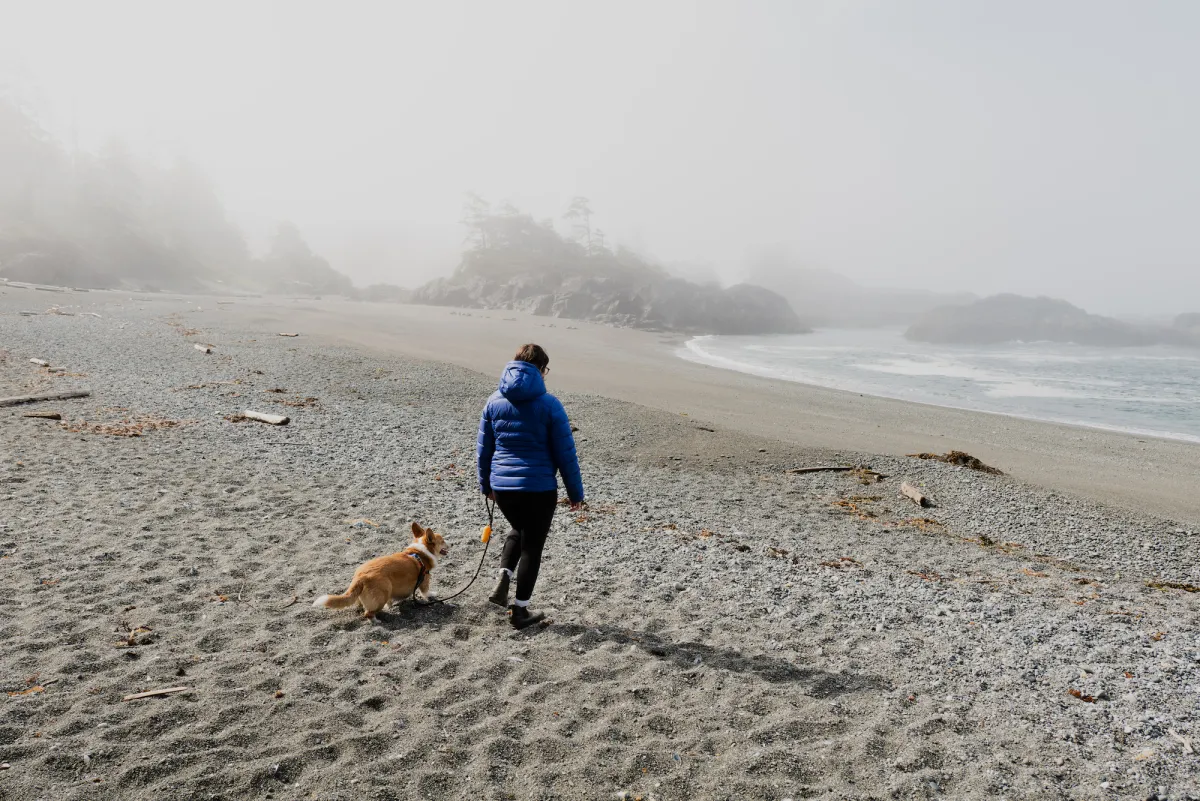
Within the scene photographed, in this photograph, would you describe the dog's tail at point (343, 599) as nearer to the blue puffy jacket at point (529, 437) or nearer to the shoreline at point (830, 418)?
the blue puffy jacket at point (529, 437)

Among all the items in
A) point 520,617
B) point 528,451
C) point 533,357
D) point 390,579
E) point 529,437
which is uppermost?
point 533,357

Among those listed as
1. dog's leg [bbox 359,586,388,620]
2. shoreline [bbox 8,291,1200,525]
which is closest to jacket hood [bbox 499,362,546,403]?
dog's leg [bbox 359,586,388,620]

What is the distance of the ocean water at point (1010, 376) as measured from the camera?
2559 cm

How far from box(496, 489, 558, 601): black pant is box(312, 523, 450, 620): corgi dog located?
0.95 meters

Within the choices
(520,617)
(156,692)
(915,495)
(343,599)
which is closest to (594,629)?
(520,617)

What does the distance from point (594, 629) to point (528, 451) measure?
1.69 m

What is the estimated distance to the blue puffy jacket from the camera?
16.9ft

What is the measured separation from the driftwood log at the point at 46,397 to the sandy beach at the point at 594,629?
0.92 ft

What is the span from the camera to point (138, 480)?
8812mm

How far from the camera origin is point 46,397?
12.8 m

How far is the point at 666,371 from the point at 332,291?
6618 centimetres

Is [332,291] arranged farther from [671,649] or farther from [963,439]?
[671,649]

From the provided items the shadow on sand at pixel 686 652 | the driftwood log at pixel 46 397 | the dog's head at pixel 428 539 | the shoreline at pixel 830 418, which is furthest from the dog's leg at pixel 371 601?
the driftwood log at pixel 46 397

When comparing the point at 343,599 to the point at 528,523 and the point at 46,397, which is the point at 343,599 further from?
the point at 46,397
